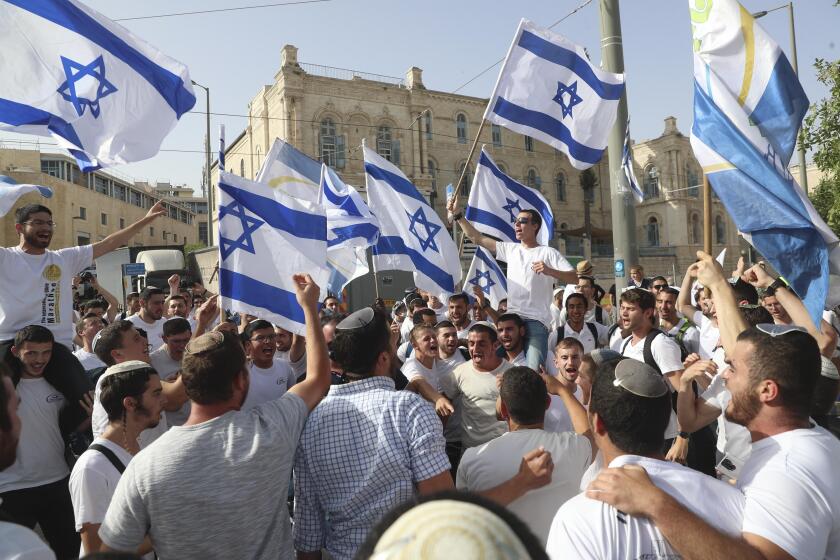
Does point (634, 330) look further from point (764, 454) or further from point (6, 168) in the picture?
point (6, 168)

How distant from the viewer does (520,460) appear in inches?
110

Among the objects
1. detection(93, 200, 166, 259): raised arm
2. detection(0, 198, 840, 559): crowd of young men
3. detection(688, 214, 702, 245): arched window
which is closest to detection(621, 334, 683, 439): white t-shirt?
detection(0, 198, 840, 559): crowd of young men

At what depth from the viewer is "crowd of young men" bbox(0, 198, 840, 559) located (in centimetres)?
183

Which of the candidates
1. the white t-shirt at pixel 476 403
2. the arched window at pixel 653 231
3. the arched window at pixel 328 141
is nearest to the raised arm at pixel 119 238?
the white t-shirt at pixel 476 403

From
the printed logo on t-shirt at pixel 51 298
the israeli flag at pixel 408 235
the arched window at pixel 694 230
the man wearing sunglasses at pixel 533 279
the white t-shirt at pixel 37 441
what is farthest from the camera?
the arched window at pixel 694 230

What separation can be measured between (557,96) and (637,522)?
5.56 meters

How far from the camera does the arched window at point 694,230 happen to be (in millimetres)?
56188

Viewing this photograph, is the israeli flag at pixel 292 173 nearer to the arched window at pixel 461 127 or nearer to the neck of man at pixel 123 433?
the neck of man at pixel 123 433

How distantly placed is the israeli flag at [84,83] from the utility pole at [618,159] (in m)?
5.84

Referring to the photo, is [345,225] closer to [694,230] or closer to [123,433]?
[123,433]

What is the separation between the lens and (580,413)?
348 centimetres

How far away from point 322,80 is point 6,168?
24.4 m

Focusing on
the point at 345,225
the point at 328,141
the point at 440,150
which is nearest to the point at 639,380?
the point at 345,225

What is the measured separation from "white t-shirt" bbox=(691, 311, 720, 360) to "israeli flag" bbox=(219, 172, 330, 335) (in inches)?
133
